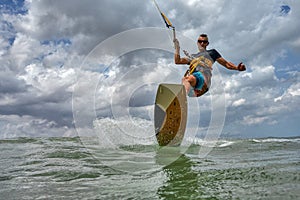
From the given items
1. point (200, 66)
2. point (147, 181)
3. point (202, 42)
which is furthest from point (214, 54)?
point (147, 181)

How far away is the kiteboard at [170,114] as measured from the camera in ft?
38.6

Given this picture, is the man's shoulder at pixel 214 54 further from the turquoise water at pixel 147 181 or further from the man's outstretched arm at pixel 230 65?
the turquoise water at pixel 147 181

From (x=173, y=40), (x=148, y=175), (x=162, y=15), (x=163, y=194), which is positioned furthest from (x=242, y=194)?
(x=162, y=15)

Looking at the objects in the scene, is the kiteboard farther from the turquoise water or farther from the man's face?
the turquoise water

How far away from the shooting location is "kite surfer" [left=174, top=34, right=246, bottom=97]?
10688mm

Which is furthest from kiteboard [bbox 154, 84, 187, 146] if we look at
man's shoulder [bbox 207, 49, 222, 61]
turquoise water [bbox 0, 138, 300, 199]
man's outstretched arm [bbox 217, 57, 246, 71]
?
turquoise water [bbox 0, 138, 300, 199]

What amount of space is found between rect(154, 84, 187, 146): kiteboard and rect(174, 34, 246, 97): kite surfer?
27.5 inches

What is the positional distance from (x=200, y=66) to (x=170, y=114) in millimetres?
2467

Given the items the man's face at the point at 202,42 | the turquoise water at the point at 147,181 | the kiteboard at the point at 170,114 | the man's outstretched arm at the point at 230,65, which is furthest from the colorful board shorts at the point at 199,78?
the turquoise water at the point at 147,181

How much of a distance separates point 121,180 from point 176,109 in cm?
644

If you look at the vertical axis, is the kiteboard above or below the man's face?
below

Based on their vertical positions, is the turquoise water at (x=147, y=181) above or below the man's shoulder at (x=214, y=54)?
below

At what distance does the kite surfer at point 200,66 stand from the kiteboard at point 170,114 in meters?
0.70

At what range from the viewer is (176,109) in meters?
11.8
